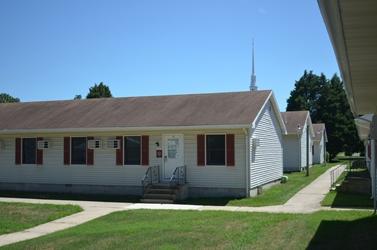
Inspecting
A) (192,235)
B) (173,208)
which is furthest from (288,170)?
(192,235)

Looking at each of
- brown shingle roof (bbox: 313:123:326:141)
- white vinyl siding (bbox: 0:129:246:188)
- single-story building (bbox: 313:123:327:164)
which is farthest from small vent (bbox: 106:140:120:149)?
brown shingle roof (bbox: 313:123:326:141)

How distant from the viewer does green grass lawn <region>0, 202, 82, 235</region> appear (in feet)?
46.8

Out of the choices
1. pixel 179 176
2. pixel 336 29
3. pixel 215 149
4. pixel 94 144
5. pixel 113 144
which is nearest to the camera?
pixel 336 29

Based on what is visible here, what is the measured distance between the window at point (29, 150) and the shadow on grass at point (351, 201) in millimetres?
13419

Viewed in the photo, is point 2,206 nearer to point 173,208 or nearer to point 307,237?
point 173,208

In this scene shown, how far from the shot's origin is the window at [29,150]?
23516 mm

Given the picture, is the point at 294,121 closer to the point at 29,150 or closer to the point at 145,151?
the point at 145,151

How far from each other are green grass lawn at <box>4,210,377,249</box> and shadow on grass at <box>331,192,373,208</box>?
6.61 feet

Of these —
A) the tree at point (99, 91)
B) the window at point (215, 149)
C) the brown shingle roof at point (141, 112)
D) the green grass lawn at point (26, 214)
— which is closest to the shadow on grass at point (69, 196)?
the green grass lawn at point (26, 214)

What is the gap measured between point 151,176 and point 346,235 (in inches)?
432

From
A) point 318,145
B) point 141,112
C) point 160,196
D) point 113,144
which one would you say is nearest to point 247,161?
point 160,196

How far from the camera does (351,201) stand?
17.6 m

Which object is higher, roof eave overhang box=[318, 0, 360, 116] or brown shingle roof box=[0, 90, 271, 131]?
brown shingle roof box=[0, 90, 271, 131]

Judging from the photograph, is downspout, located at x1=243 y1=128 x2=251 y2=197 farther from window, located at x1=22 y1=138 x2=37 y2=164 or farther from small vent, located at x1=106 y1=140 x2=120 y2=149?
window, located at x1=22 y1=138 x2=37 y2=164
